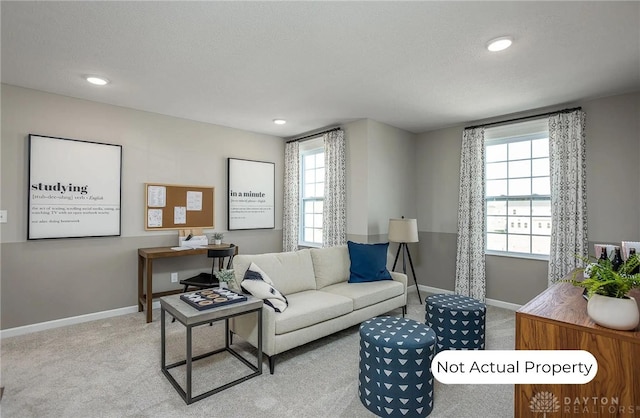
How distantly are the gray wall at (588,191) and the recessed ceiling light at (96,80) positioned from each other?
4.30 m

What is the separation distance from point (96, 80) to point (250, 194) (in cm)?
248

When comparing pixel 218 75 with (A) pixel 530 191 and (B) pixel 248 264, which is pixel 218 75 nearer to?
(B) pixel 248 264

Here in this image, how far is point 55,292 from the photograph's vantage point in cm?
348

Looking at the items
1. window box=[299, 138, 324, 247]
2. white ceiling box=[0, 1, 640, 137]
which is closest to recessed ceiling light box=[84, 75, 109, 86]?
white ceiling box=[0, 1, 640, 137]

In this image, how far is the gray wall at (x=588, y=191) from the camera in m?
3.37

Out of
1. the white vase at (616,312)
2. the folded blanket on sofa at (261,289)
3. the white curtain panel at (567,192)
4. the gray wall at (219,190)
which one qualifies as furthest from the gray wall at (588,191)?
the folded blanket on sofa at (261,289)

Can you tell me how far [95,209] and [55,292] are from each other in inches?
38.5

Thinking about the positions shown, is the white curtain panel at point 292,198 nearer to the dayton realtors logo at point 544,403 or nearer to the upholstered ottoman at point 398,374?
the upholstered ottoman at point 398,374

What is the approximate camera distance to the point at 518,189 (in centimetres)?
419

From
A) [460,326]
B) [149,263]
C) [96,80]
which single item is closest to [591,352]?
[460,326]

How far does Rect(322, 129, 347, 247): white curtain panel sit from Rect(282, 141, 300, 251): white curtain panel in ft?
2.06

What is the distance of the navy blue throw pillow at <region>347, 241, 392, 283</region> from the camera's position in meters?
3.72

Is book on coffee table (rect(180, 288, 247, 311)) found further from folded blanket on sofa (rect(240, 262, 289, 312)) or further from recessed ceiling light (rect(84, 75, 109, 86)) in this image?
recessed ceiling light (rect(84, 75, 109, 86))

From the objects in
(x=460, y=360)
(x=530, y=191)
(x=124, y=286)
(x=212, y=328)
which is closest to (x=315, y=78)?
(x=460, y=360)
